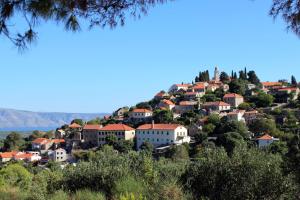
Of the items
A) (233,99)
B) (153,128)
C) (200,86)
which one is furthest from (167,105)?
(153,128)

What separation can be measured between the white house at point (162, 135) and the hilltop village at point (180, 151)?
0.13 m

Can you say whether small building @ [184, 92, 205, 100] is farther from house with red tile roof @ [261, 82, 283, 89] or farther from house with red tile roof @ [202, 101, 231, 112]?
house with red tile roof @ [261, 82, 283, 89]

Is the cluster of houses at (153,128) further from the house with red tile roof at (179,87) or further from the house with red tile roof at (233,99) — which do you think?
the house with red tile roof at (179,87)

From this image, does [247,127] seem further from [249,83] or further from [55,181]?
[55,181]

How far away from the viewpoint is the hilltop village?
10766 millimetres

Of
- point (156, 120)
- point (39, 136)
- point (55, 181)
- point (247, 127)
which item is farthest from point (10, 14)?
point (39, 136)

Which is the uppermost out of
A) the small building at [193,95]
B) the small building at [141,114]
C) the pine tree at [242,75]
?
the pine tree at [242,75]

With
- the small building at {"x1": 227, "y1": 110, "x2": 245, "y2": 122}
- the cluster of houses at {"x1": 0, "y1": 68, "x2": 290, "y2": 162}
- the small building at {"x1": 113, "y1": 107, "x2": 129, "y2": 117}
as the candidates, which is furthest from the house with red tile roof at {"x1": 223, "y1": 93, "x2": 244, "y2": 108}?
the small building at {"x1": 113, "y1": 107, "x2": 129, "y2": 117}

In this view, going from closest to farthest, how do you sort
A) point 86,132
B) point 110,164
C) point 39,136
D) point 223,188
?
point 223,188 → point 110,164 → point 86,132 → point 39,136

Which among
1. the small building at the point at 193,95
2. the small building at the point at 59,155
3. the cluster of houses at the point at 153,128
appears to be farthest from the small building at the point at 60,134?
the small building at the point at 193,95

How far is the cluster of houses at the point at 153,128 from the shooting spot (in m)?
61.7

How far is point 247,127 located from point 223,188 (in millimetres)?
48788

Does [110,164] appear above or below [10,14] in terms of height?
below

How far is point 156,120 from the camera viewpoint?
70.9 metres
